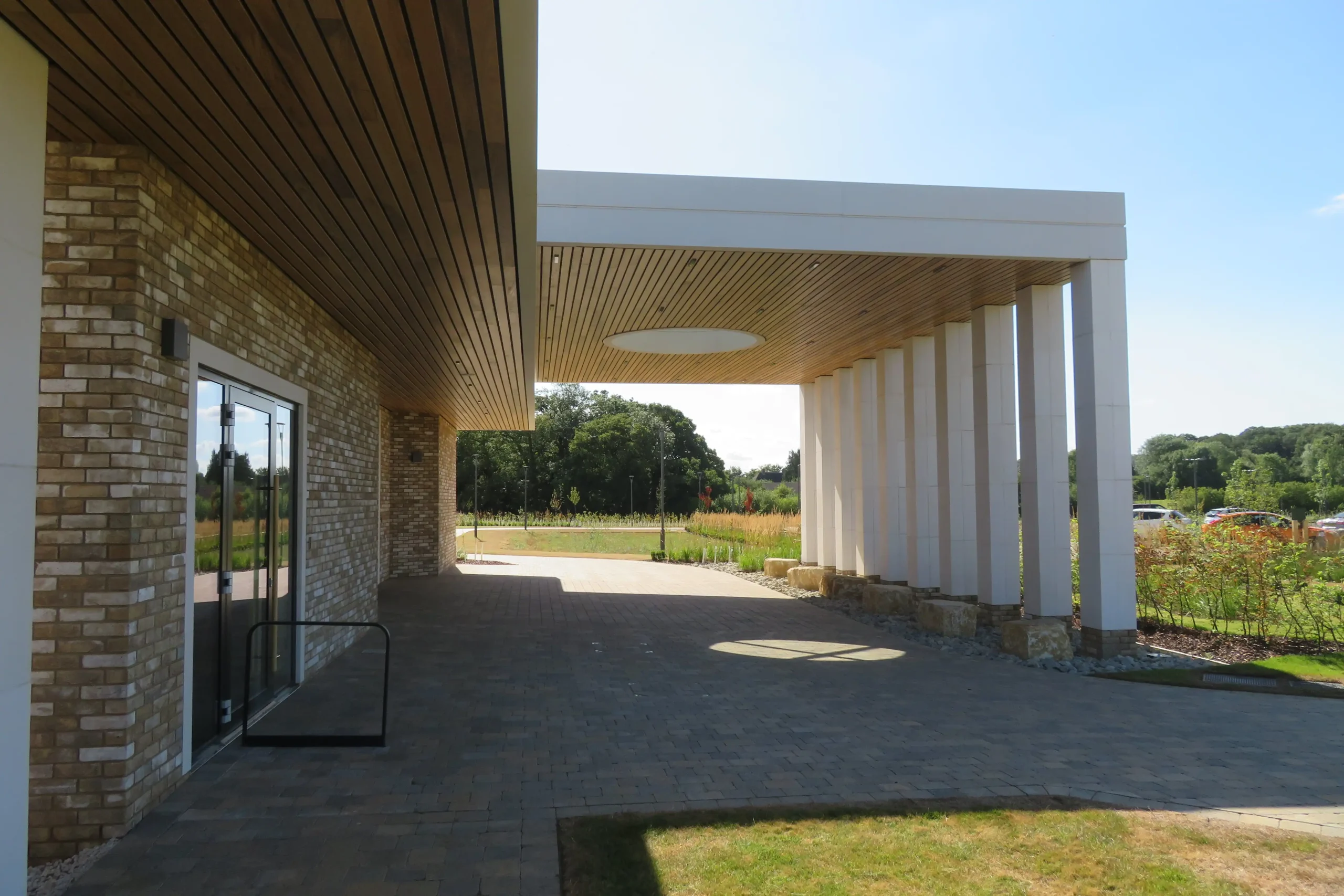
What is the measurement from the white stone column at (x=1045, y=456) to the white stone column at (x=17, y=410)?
9.26 metres

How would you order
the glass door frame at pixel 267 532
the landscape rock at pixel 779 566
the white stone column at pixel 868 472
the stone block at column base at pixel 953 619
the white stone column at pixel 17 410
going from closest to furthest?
the white stone column at pixel 17 410 < the glass door frame at pixel 267 532 < the stone block at column base at pixel 953 619 < the white stone column at pixel 868 472 < the landscape rock at pixel 779 566

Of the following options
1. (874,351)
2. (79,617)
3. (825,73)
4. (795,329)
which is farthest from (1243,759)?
(874,351)

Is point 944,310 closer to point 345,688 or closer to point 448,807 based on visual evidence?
point 345,688

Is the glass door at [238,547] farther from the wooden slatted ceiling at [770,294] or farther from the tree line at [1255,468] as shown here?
the tree line at [1255,468]

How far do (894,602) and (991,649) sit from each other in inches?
110

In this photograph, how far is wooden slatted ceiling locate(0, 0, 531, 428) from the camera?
2.99 m

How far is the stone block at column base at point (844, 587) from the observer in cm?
1429

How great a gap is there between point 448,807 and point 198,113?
11.4ft

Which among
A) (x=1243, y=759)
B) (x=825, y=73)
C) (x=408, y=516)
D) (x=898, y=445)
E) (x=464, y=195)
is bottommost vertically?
(x=1243, y=759)

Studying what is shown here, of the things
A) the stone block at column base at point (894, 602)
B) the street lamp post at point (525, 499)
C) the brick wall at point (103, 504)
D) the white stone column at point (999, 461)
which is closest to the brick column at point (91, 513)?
the brick wall at point (103, 504)

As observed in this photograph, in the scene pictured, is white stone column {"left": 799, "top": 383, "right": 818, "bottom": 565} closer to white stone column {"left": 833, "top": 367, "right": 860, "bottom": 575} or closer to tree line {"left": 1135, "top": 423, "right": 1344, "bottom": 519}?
white stone column {"left": 833, "top": 367, "right": 860, "bottom": 575}

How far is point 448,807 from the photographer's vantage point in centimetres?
441

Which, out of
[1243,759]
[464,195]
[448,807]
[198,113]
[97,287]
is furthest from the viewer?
[1243,759]

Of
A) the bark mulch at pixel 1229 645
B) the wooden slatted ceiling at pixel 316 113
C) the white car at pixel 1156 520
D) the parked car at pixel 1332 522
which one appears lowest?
the bark mulch at pixel 1229 645
